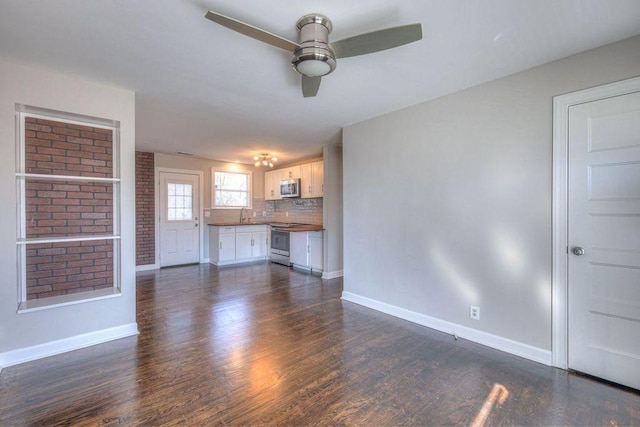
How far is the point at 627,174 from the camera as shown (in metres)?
1.96

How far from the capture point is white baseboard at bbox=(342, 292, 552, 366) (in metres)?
2.32

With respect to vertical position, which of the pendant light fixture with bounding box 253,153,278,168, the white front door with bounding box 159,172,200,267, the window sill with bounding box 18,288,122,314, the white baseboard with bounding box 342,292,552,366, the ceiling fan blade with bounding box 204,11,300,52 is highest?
the pendant light fixture with bounding box 253,153,278,168

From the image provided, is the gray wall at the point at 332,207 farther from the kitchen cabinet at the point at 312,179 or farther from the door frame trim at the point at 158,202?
the door frame trim at the point at 158,202

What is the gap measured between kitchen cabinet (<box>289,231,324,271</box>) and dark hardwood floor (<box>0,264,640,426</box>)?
222 cm

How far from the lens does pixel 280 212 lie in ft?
24.3

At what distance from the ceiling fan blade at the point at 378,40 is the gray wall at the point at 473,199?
1394 millimetres

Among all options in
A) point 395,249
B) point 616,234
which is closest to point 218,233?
point 395,249

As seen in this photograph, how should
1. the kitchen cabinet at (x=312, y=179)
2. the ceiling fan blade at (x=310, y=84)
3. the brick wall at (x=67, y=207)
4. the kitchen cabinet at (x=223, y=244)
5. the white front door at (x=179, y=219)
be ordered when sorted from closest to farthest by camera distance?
the ceiling fan blade at (x=310, y=84), the brick wall at (x=67, y=207), the kitchen cabinet at (x=312, y=179), the white front door at (x=179, y=219), the kitchen cabinet at (x=223, y=244)

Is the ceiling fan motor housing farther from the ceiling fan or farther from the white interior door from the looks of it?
the white interior door

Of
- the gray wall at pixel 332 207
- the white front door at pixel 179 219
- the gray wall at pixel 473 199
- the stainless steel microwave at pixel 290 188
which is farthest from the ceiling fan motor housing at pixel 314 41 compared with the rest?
the white front door at pixel 179 219

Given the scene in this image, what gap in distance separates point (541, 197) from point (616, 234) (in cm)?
50

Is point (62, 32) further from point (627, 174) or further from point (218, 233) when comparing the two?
point (218, 233)

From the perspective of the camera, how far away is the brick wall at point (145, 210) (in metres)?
5.67

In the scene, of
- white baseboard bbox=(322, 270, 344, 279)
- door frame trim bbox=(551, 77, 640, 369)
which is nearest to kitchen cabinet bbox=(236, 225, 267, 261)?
white baseboard bbox=(322, 270, 344, 279)
